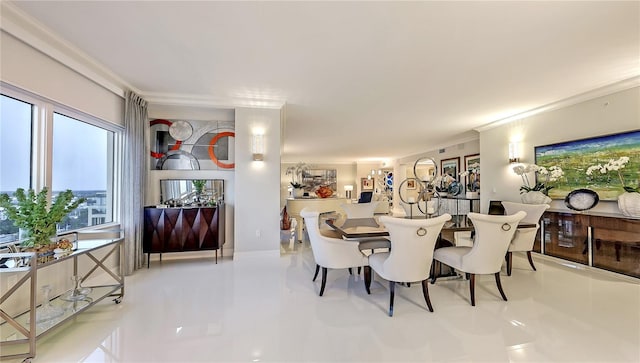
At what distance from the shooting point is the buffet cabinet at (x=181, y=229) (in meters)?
3.90

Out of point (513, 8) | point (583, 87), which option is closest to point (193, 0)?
point (513, 8)

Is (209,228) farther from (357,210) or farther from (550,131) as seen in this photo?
(550,131)

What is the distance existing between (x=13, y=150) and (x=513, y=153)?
7162mm

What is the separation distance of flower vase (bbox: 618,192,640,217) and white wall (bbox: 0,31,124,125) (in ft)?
22.0

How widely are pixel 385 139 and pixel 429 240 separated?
18.7 ft

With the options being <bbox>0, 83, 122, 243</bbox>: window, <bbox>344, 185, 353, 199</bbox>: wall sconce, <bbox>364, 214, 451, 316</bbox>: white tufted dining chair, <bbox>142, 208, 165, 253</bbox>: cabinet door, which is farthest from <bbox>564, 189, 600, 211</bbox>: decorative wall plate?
<bbox>344, 185, 353, 199</bbox>: wall sconce

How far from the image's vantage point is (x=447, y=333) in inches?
84.9

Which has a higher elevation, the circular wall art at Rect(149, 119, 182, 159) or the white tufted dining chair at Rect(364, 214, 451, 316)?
the circular wall art at Rect(149, 119, 182, 159)

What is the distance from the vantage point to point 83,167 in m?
3.21

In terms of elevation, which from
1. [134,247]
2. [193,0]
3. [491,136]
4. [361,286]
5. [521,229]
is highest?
[193,0]

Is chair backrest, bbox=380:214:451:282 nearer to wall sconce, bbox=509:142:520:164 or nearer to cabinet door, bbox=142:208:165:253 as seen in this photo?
cabinet door, bbox=142:208:165:253

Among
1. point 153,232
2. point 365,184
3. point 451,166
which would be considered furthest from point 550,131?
point 365,184

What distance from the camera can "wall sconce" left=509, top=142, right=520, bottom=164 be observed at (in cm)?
505

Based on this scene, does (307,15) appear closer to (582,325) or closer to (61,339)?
(61,339)
